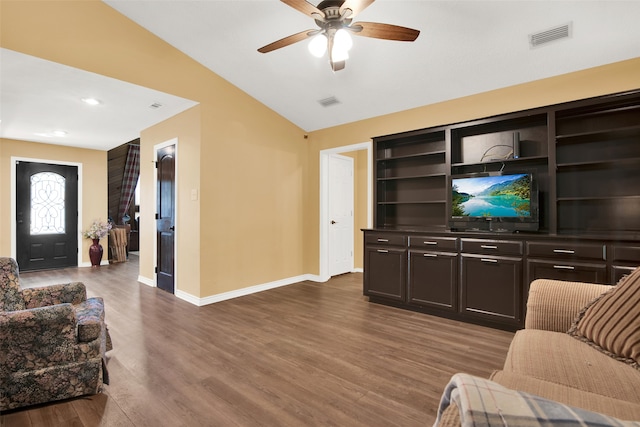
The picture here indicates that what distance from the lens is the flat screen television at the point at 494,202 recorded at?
326 centimetres

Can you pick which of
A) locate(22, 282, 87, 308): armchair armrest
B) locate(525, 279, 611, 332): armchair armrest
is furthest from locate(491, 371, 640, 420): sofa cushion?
locate(22, 282, 87, 308): armchair armrest

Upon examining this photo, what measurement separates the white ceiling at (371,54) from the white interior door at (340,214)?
1206mm

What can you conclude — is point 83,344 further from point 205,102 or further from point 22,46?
point 205,102

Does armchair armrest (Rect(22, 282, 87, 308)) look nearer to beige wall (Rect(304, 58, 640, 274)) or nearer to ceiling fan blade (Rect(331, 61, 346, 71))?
ceiling fan blade (Rect(331, 61, 346, 71))

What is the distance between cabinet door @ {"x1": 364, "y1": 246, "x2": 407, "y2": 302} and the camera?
3.90 m

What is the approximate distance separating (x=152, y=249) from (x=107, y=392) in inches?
129

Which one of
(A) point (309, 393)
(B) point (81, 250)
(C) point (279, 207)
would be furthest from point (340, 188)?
(B) point (81, 250)

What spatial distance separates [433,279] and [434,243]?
1.36ft

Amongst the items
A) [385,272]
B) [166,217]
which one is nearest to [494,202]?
[385,272]

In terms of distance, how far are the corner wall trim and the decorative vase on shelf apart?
7.68ft

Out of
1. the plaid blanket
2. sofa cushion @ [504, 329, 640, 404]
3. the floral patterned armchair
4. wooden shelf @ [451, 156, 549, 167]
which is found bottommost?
the floral patterned armchair

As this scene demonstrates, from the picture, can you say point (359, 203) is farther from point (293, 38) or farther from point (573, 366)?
point (573, 366)

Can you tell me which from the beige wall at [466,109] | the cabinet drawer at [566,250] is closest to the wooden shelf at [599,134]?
the beige wall at [466,109]

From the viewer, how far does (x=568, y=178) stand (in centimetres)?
335
